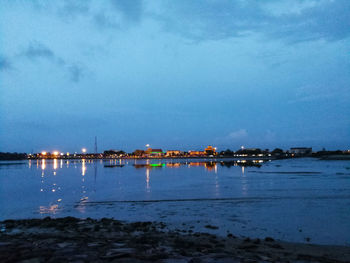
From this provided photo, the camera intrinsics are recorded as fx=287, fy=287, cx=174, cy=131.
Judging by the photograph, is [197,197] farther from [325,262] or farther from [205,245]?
[325,262]

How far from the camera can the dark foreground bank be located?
871 centimetres

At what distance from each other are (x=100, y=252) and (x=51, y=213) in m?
11.4

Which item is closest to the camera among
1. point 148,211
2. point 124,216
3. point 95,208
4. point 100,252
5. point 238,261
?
point 238,261

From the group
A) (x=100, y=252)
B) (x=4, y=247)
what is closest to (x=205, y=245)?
(x=100, y=252)

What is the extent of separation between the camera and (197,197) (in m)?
24.2

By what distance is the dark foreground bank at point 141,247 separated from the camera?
8.71 meters

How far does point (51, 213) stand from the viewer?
18844 millimetres

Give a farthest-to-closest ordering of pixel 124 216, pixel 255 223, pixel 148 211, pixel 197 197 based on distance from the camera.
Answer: pixel 197 197 → pixel 148 211 → pixel 124 216 → pixel 255 223

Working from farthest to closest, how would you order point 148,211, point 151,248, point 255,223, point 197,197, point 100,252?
point 197,197, point 148,211, point 255,223, point 151,248, point 100,252

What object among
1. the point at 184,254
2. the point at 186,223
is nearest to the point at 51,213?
the point at 186,223

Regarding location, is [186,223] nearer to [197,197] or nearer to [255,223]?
[255,223]

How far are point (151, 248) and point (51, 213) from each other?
38.4ft

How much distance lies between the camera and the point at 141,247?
986 centimetres

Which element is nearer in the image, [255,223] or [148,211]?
[255,223]
